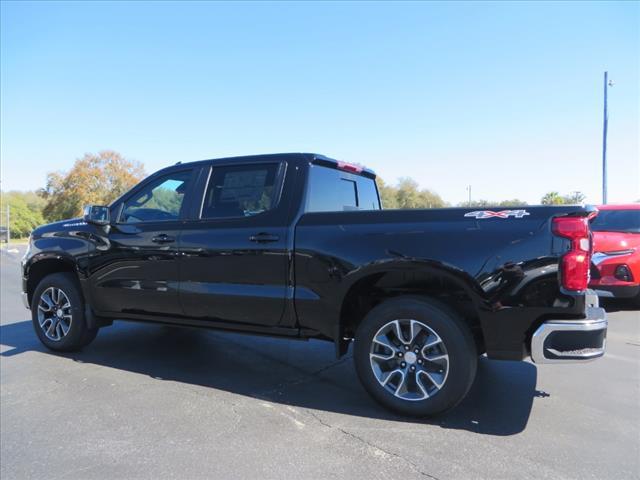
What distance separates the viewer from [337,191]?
4.59m

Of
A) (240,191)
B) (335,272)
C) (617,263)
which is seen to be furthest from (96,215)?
(617,263)

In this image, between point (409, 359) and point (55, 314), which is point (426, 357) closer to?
point (409, 359)

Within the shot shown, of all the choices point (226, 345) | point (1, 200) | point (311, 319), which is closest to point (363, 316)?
point (311, 319)

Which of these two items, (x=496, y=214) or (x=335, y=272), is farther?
(x=335, y=272)

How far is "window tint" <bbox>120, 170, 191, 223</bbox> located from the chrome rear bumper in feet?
10.7

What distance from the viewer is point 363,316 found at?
161 inches

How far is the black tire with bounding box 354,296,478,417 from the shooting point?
3.37 m

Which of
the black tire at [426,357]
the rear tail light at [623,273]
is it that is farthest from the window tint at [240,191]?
the rear tail light at [623,273]

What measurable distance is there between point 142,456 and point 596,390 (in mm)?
3699

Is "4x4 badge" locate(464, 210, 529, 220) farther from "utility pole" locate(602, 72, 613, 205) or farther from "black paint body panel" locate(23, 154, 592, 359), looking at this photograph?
"utility pole" locate(602, 72, 613, 205)

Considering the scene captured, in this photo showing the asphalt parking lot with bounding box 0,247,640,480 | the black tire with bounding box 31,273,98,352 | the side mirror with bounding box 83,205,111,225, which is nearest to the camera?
the asphalt parking lot with bounding box 0,247,640,480

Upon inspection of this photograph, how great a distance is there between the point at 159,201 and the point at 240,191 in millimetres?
1019

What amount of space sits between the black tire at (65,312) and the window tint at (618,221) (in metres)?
7.41

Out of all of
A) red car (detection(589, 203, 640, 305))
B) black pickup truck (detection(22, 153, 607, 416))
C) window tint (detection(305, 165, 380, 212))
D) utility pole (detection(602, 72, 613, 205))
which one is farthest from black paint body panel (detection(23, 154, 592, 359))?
utility pole (detection(602, 72, 613, 205))
